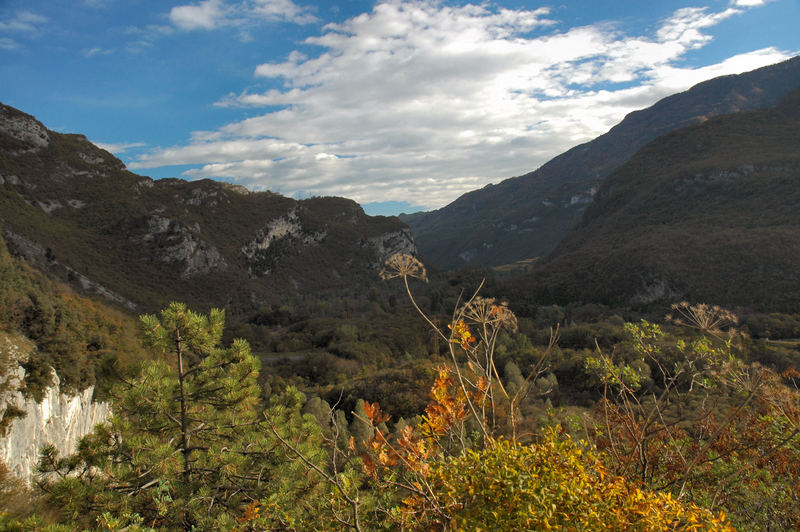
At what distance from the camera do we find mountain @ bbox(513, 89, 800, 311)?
2506 inches

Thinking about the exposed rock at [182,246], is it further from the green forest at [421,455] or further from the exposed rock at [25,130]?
the green forest at [421,455]

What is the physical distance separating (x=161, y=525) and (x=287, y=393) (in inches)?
109

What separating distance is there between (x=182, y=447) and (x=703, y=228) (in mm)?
104568

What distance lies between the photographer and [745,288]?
6094 centimetres

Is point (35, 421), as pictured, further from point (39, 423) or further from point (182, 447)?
point (182, 447)

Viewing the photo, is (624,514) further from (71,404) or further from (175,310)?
(71,404)

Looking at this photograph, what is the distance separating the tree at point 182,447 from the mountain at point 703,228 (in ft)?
239

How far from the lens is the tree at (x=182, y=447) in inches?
207

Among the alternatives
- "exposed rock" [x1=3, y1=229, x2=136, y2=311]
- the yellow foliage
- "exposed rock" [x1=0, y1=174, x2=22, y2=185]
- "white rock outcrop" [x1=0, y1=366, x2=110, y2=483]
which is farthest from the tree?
"exposed rock" [x1=0, y1=174, x2=22, y2=185]

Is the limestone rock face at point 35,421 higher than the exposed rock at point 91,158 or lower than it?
lower

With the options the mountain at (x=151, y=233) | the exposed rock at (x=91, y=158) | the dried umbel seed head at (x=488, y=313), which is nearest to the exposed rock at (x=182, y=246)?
the mountain at (x=151, y=233)

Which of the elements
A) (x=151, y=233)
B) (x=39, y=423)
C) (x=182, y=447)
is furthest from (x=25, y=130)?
(x=182, y=447)

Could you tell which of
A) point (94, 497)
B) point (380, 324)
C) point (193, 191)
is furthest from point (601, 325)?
point (193, 191)

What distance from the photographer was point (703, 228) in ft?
277
